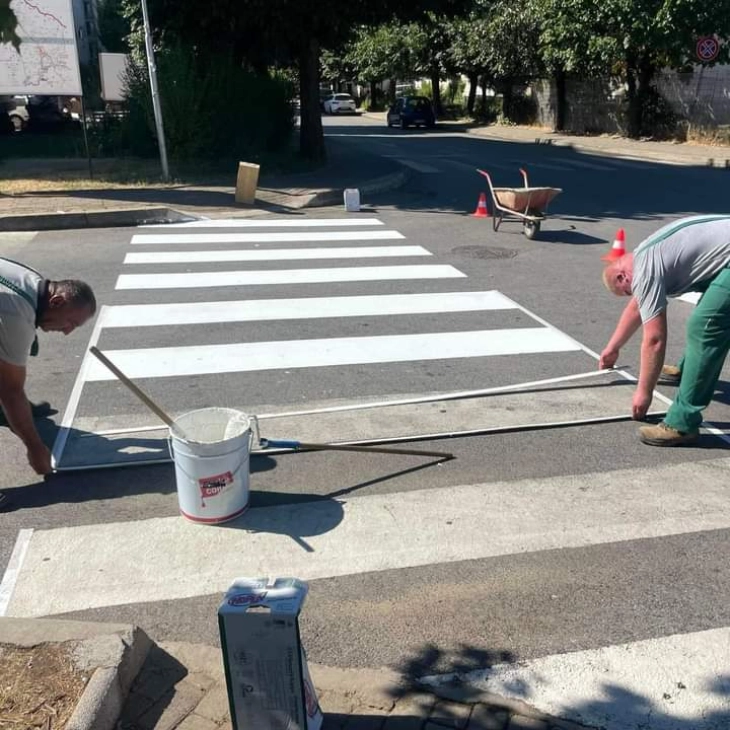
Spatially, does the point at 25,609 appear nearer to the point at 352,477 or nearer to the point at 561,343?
the point at 352,477

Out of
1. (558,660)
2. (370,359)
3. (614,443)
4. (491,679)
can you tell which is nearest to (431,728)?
(491,679)

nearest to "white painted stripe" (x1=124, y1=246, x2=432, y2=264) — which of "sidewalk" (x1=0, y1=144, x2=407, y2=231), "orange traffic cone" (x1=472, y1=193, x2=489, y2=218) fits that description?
"sidewalk" (x1=0, y1=144, x2=407, y2=231)

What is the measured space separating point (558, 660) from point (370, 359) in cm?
380

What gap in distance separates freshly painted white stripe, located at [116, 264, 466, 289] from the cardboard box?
6.71m

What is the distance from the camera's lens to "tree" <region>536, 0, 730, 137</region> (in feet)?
79.2

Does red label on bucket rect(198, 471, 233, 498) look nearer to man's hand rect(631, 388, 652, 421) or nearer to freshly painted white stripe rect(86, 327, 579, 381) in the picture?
freshly painted white stripe rect(86, 327, 579, 381)

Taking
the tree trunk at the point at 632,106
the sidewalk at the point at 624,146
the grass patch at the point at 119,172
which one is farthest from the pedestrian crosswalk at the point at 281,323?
the tree trunk at the point at 632,106

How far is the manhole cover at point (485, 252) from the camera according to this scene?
34.9ft

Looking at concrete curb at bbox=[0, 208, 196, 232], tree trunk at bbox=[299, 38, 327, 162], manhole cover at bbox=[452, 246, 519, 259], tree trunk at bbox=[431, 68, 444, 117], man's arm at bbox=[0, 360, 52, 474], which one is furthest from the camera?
tree trunk at bbox=[431, 68, 444, 117]

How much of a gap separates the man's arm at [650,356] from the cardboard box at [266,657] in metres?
3.17

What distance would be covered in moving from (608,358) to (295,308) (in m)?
3.33

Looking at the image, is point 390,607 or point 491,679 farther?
point 390,607

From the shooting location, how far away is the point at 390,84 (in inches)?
2486

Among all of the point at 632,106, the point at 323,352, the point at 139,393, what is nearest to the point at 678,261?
the point at 323,352
